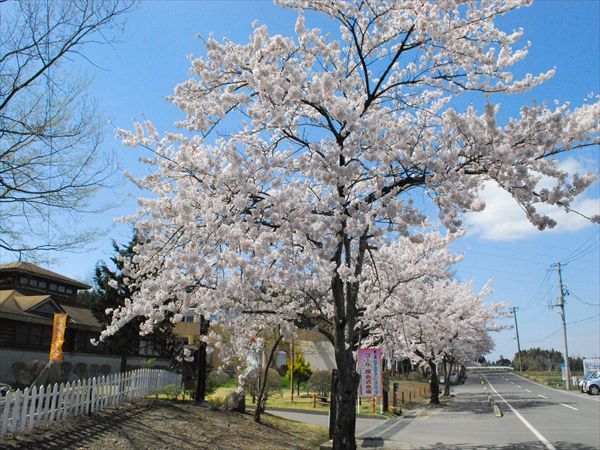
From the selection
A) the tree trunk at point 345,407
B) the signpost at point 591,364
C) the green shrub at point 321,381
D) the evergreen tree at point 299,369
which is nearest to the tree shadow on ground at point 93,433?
the tree trunk at point 345,407

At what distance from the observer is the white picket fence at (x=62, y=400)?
27.6 ft

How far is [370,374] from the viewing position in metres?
17.8

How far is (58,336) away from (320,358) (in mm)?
31685

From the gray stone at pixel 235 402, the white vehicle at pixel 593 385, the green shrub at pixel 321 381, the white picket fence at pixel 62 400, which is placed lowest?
the white vehicle at pixel 593 385

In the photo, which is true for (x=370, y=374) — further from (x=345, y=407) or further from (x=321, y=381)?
(x=321, y=381)

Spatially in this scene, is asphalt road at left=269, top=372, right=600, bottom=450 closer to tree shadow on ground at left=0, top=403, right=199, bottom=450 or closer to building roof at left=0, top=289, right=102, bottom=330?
tree shadow on ground at left=0, top=403, right=199, bottom=450

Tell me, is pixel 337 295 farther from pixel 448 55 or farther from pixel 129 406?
pixel 129 406

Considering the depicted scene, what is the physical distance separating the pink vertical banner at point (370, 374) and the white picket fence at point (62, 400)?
7.59 metres

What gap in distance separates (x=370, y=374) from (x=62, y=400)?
1089 cm

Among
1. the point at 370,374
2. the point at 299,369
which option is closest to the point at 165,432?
the point at 370,374

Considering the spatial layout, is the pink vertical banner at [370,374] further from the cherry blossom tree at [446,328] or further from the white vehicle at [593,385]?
the white vehicle at [593,385]

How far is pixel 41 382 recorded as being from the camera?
11.2 m

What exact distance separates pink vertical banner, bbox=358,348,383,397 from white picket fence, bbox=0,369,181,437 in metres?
7.59

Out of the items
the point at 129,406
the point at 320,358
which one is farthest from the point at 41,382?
the point at 320,358
